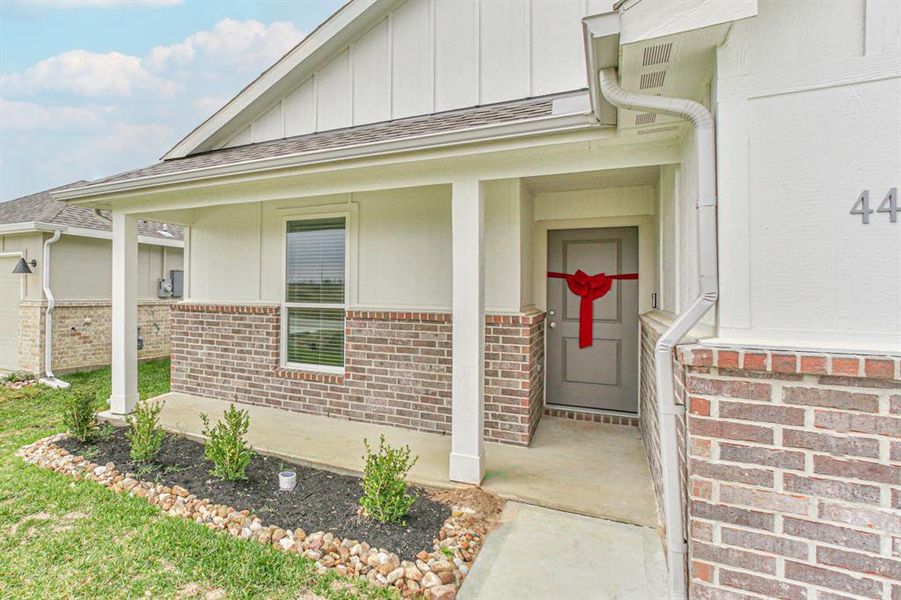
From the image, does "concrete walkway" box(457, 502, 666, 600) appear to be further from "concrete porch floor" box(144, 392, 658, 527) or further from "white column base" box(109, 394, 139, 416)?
"white column base" box(109, 394, 139, 416)

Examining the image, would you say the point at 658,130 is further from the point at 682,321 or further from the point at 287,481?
the point at 287,481

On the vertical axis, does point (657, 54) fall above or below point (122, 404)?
above

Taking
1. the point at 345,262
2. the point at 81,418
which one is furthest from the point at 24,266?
the point at 345,262

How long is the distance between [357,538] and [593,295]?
3638 millimetres

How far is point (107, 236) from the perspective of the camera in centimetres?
855

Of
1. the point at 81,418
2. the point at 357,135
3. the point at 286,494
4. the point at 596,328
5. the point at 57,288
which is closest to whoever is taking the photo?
the point at 286,494

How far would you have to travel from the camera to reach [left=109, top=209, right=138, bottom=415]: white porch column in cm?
506

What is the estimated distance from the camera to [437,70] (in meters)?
5.21

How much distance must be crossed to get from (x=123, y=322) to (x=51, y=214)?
5278 millimetres

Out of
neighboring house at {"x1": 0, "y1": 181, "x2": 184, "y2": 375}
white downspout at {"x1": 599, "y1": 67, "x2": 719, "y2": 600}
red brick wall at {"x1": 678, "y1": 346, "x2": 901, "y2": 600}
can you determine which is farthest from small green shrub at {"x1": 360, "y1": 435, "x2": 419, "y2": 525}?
neighboring house at {"x1": 0, "y1": 181, "x2": 184, "y2": 375}

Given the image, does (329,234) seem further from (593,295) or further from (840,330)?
(840,330)

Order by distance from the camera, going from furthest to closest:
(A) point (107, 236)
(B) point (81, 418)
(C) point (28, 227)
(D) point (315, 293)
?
(A) point (107, 236)
(C) point (28, 227)
(D) point (315, 293)
(B) point (81, 418)

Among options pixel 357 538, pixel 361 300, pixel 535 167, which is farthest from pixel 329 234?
pixel 357 538

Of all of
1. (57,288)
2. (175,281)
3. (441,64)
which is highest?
(441,64)
